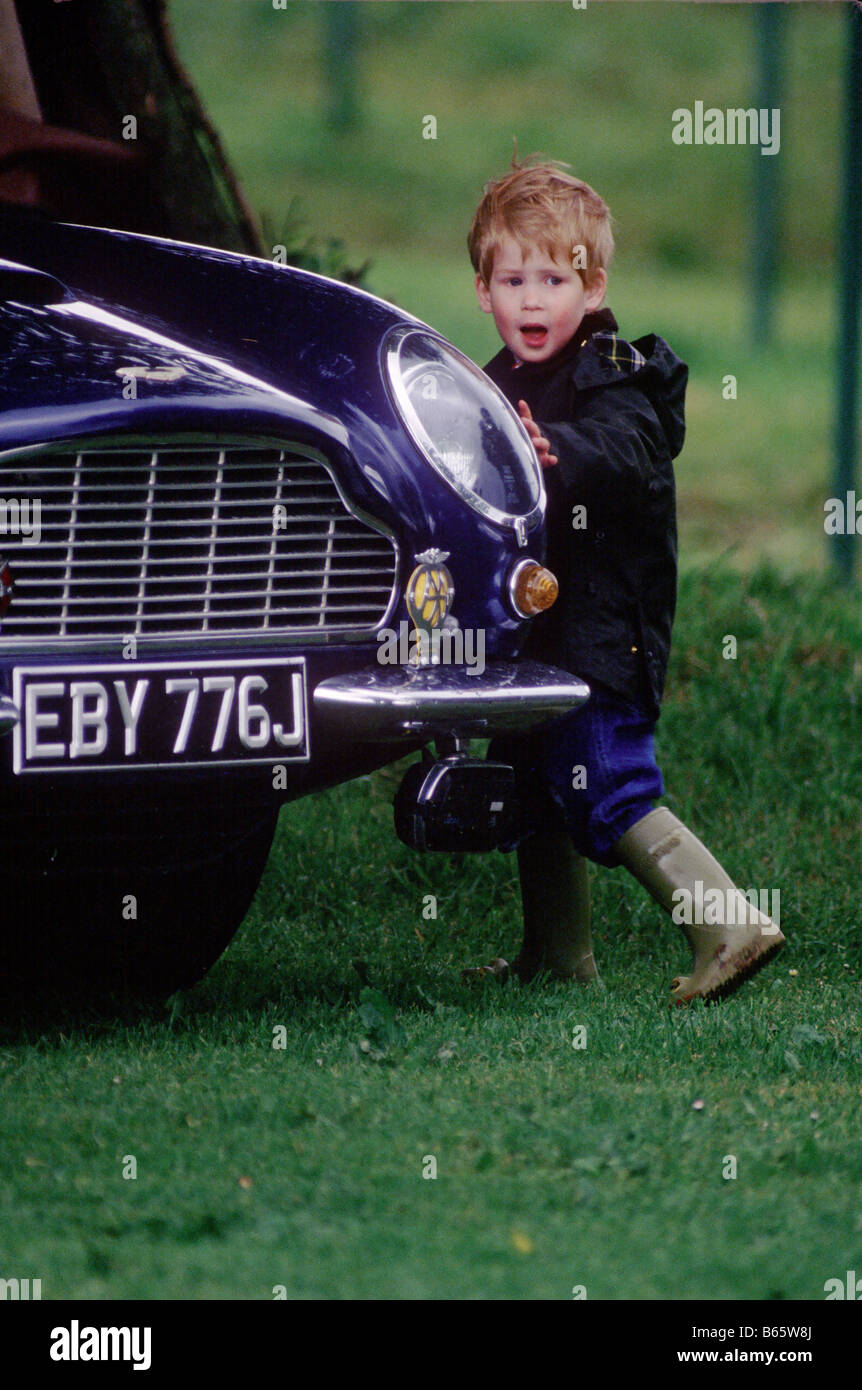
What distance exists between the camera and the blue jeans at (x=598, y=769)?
12.4 feet

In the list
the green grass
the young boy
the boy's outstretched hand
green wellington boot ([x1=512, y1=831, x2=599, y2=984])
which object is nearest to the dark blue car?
the boy's outstretched hand

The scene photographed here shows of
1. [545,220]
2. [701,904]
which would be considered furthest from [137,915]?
[545,220]

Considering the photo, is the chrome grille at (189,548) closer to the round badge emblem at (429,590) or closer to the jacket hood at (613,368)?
the round badge emblem at (429,590)

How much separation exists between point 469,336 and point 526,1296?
13.9 meters

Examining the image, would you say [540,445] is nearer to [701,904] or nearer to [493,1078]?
[701,904]

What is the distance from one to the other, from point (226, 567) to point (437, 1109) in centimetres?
90

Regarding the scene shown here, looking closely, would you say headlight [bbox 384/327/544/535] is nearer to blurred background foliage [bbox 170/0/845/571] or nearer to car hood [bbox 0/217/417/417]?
car hood [bbox 0/217/417/417]

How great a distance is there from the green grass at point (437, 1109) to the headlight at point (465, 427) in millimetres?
894

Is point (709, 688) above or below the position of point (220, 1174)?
above

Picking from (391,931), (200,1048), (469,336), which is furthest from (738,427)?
(200,1048)

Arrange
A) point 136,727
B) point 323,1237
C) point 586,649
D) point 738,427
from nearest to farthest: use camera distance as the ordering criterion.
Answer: point 323,1237, point 136,727, point 586,649, point 738,427

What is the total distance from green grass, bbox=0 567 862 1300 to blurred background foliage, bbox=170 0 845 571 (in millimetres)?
11527
